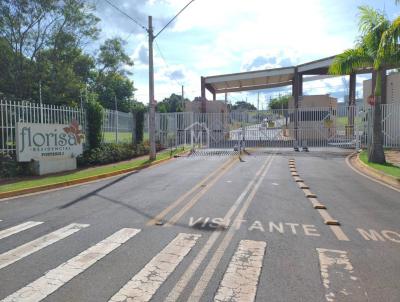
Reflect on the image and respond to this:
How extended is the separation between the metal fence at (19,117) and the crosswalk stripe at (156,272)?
37.3 feet

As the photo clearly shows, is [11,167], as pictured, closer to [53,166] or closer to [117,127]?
[53,166]

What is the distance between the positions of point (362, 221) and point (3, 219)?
7021 millimetres

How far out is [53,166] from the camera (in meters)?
17.1

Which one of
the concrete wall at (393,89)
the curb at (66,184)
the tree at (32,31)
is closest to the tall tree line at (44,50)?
the tree at (32,31)

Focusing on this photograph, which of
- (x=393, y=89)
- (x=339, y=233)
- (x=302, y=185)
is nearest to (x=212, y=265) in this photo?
(x=339, y=233)

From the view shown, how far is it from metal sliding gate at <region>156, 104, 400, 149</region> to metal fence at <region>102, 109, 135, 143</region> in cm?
341

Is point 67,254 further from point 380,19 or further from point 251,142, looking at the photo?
point 251,142

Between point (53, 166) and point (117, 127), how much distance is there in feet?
24.2

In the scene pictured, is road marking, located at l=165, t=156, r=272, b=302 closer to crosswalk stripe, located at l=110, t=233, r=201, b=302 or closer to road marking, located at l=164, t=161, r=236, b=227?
crosswalk stripe, located at l=110, t=233, r=201, b=302

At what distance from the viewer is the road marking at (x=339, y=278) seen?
4590mm

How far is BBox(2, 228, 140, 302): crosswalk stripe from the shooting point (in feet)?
15.1

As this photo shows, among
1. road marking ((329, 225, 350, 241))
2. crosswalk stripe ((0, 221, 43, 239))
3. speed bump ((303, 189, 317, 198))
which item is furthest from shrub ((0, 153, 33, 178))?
road marking ((329, 225, 350, 241))

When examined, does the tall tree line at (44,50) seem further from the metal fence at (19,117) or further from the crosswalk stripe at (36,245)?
the crosswalk stripe at (36,245)

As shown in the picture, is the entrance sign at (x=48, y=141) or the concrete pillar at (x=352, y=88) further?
the concrete pillar at (x=352, y=88)
